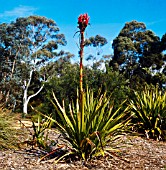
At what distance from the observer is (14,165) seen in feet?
18.1

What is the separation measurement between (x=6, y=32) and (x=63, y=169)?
A: 30.5 metres

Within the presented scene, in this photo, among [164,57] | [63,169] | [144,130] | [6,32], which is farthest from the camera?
[6,32]

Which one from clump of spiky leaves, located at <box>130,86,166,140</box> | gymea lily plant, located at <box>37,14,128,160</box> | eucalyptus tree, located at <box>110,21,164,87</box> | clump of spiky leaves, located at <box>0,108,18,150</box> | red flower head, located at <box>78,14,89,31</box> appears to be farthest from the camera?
eucalyptus tree, located at <box>110,21,164,87</box>

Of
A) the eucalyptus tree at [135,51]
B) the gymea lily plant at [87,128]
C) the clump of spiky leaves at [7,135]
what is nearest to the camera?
the gymea lily plant at [87,128]

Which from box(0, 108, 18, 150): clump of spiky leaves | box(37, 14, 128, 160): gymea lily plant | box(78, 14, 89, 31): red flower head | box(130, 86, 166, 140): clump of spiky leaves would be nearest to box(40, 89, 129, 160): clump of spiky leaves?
box(37, 14, 128, 160): gymea lily plant

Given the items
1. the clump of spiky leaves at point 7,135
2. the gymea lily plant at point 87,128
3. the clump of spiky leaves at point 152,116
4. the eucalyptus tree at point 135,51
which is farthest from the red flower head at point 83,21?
the eucalyptus tree at point 135,51

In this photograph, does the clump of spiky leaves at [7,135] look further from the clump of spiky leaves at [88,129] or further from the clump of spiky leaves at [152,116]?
the clump of spiky leaves at [152,116]

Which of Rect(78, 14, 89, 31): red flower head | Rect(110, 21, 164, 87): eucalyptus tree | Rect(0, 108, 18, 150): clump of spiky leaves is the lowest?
Rect(0, 108, 18, 150): clump of spiky leaves

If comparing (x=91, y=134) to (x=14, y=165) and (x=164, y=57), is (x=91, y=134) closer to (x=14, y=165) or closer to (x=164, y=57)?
(x=14, y=165)

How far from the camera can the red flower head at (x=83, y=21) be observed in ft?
17.6

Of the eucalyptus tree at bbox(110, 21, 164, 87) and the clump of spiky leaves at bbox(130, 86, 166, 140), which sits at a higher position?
the eucalyptus tree at bbox(110, 21, 164, 87)

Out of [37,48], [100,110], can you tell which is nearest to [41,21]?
[37,48]

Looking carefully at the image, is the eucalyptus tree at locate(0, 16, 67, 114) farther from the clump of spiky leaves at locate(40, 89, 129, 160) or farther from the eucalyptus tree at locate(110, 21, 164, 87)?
the clump of spiky leaves at locate(40, 89, 129, 160)

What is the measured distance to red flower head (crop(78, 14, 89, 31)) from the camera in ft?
17.6
